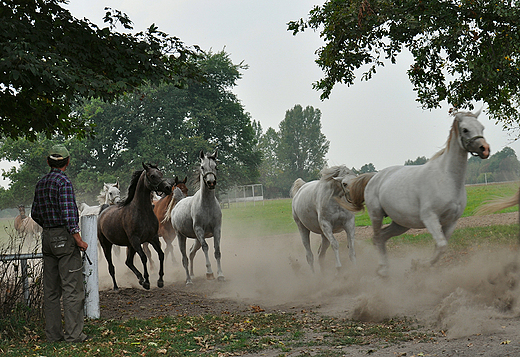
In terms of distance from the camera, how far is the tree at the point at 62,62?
6.68m

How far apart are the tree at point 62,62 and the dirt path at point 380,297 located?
3.49 metres

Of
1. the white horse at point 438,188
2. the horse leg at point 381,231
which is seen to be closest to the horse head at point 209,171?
the horse leg at point 381,231

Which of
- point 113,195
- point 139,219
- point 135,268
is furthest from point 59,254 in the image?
point 113,195

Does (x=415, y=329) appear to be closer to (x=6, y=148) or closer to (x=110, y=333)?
(x=110, y=333)

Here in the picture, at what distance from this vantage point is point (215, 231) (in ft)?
36.9

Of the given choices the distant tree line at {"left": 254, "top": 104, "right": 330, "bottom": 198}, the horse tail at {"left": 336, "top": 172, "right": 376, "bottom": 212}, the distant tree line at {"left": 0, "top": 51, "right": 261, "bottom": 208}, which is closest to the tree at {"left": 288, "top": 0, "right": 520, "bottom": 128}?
the horse tail at {"left": 336, "top": 172, "right": 376, "bottom": 212}

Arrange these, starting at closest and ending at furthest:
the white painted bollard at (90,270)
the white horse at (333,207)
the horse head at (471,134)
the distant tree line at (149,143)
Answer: the horse head at (471,134) < the white painted bollard at (90,270) < the white horse at (333,207) < the distant tree line at (149,143)

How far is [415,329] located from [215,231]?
20.9 feet

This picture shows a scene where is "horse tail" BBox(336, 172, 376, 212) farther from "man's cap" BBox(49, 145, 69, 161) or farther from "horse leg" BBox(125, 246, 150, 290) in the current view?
"man's cap" BBox(49, 145, 69, 161)

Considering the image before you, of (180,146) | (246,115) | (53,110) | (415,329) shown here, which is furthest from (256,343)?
(246,115)

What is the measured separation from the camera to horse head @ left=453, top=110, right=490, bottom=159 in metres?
6.54

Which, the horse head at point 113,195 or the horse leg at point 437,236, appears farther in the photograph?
the horse head at point 113,195

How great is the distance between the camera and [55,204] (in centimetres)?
578

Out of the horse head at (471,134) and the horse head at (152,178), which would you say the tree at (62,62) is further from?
the horse head at (471,134)
